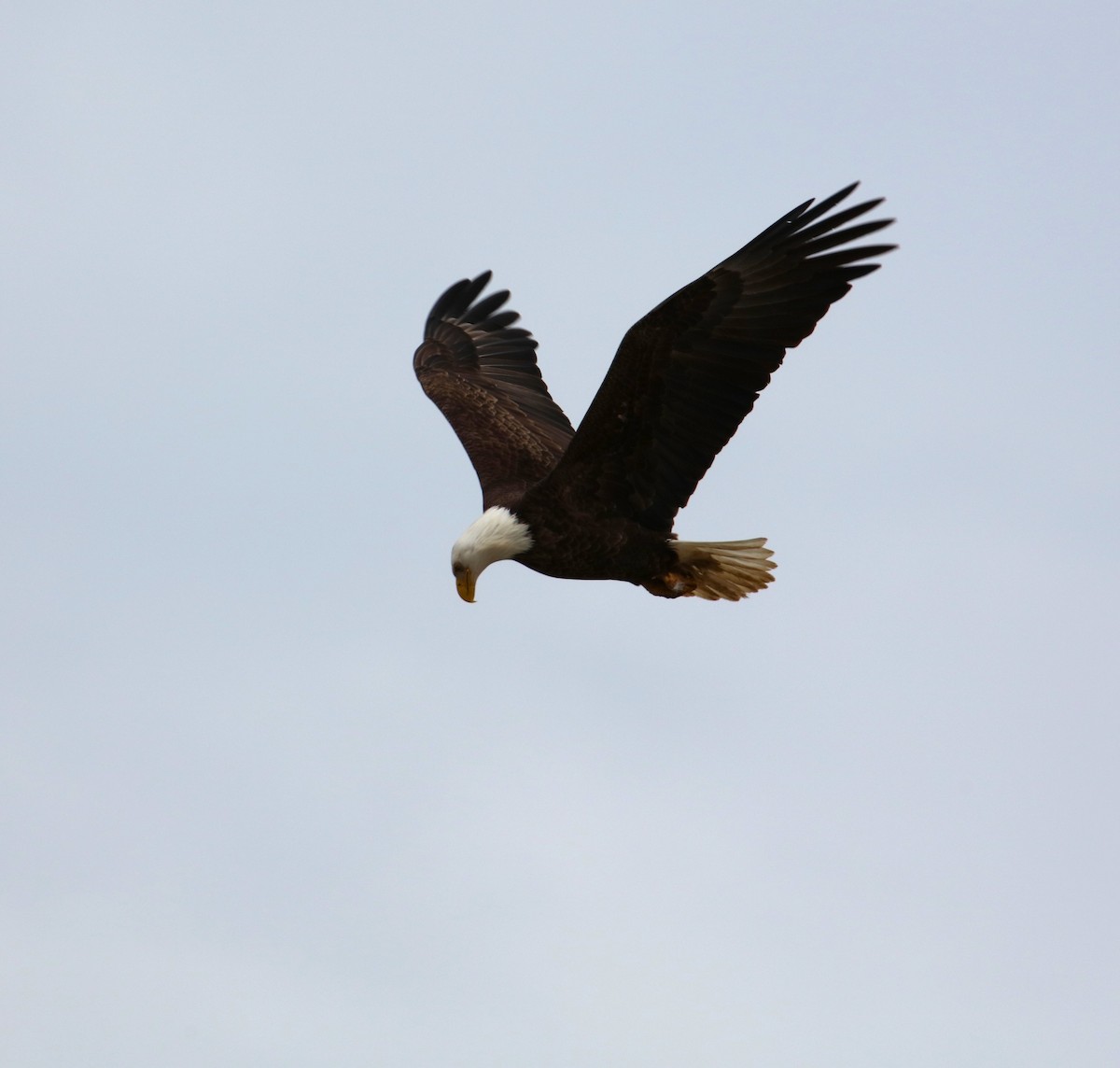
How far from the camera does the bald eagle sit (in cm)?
766

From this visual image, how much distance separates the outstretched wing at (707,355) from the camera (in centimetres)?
762

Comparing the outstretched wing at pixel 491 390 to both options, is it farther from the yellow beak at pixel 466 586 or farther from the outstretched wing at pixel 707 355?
the outstretched wing at pixel 707 355

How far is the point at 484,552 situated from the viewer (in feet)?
27.8

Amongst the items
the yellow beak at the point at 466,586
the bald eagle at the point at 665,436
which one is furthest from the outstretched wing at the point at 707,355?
the yellow beak at the point at 466,586

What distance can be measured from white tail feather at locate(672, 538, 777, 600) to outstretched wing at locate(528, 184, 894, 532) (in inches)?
31.5

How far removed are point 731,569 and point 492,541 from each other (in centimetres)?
136

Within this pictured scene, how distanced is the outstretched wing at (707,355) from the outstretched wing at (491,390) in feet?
2.51

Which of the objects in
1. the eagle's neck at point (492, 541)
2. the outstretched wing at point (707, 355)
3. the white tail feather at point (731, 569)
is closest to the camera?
the outstretched wing at point (707, 355)

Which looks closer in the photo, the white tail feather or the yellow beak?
the yellow beak

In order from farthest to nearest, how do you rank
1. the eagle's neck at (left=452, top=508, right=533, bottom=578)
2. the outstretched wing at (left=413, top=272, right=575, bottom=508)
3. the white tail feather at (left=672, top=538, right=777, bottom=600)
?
the outstretched wing at (left=413, top=272, right=575, bottom=508), the white tail feather at (left=672, top=538, right=777, bottom=600), the eagle's neck at (left=452, top=508, right=533, bottom=578)

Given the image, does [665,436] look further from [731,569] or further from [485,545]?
[731,569]

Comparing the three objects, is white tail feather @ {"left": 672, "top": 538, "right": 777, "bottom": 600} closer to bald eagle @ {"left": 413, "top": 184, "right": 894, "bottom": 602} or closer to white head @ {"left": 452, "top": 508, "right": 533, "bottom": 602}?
bald eagle @ {"left": 413, "top": 184, "right": 894, "bottom": 602}

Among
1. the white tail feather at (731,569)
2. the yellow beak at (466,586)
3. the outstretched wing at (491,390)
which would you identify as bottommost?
the yellow beak at (466,586)

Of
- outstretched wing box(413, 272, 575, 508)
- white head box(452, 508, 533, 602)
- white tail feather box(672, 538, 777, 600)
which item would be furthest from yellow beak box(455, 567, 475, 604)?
white tail feather box(672, 538, 777, 600)
